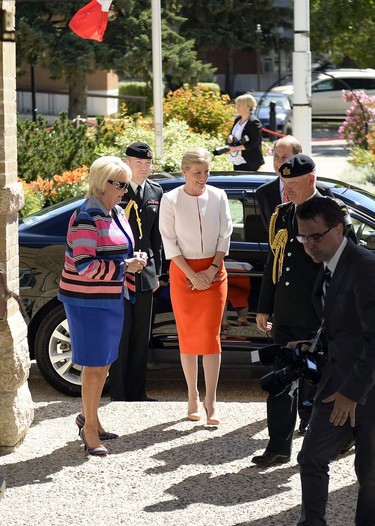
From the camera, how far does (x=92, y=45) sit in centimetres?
3184

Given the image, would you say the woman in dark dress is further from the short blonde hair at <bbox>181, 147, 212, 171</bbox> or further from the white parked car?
the white parked car

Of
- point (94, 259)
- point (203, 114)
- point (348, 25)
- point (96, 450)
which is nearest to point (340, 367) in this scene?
point (94, 259)

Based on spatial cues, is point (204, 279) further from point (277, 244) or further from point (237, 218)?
point (237, 218)

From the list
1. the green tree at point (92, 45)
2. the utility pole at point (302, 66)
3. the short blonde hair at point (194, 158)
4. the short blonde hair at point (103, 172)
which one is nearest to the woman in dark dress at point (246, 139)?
the utility pole at point (302, 66)

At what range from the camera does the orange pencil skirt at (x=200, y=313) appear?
26.0 ft

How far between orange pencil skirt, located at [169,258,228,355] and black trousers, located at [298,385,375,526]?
8.43ft

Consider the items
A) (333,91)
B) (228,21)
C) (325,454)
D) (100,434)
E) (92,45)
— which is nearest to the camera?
(325,454)

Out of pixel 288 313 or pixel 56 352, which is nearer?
pixel 288 313

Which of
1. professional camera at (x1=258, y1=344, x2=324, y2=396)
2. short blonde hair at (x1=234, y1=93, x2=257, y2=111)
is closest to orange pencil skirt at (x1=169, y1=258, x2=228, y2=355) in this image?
professional camera at (x1=258, y1=344, x2=324, y2=396)

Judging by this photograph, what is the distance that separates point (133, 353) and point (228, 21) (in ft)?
124

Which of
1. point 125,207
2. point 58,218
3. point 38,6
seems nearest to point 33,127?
point 58,218

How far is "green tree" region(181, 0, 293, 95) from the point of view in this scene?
43.1 metres

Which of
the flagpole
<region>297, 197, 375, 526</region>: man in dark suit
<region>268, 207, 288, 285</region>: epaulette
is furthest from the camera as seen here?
the flagpole

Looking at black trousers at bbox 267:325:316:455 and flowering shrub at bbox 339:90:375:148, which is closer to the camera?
black trousers at bbox 267:325:316:455
